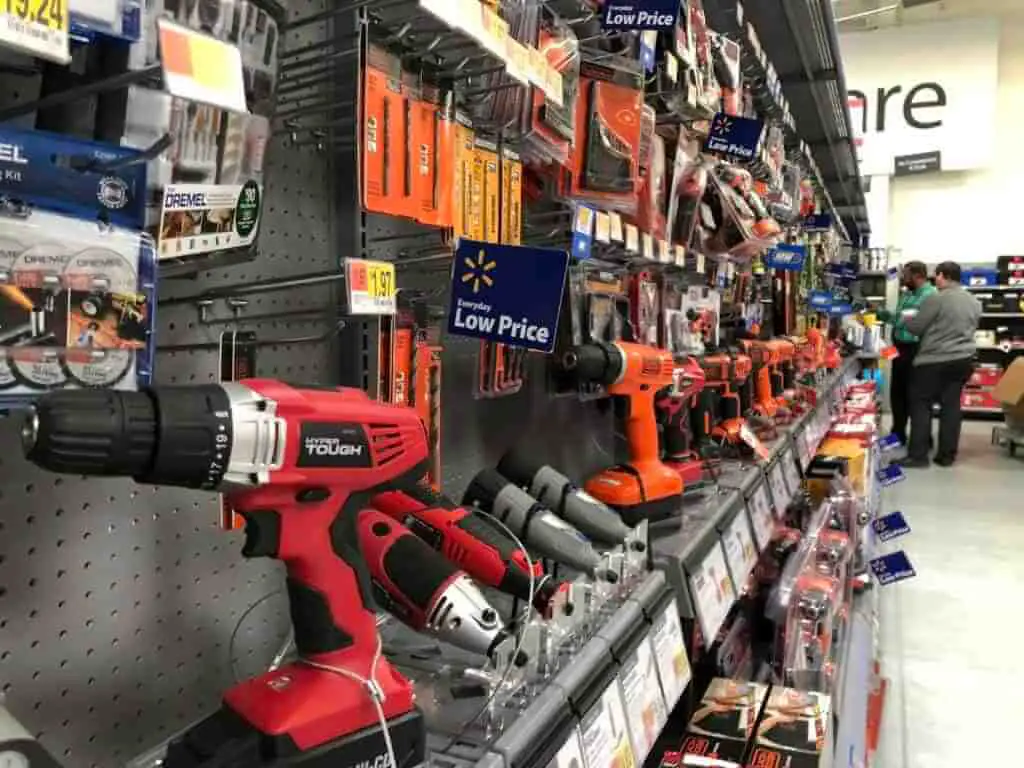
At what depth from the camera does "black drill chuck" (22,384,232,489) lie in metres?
0.53

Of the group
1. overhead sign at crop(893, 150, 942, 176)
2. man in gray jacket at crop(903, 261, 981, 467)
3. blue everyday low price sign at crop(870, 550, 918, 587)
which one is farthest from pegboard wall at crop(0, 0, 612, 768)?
overhead sign at crop(893, 150, 942, 176)

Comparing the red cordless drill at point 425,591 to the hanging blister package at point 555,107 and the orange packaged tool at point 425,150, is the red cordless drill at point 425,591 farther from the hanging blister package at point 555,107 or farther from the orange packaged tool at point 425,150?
the hanging blister package at point 555,107

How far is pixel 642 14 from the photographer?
1.42 metres

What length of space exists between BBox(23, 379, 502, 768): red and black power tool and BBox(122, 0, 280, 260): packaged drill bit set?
13 centimetres

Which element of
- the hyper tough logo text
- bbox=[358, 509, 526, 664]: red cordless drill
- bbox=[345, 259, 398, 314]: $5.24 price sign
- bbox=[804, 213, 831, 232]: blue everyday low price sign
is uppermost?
bbox=[804, 213, 831, 232]: blue everyday low price sign

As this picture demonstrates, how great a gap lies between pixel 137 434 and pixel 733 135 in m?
1.93

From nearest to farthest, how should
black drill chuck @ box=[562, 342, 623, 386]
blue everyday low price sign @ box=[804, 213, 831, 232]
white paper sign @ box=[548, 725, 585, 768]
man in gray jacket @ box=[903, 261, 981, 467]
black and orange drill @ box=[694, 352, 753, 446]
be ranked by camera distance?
white paper sign @ box=[548, 725, 585, 768] < black drill chuck @ box=[562, 342, 623, 386] < black and orange drill @ box=[694, 352, 753, 446] < blue everyday low price sign @ box=[804, 213, 831, 232] < man in gray jacket @ box=[903, 261, 981, 467]

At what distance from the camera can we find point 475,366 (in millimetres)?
1460

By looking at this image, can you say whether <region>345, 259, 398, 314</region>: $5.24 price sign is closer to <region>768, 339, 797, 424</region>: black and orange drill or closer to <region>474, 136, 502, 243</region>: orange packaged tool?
<region>474, 136, 502, 243</region>: orange packaged tool

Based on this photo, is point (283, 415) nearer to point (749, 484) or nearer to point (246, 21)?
point (246, 21)

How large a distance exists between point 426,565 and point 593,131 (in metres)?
0.90

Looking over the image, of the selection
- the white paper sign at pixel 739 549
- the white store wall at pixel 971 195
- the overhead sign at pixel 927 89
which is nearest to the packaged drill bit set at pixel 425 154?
the white paper sign at pixel 739 549

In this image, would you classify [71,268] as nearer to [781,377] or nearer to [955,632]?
[781,377]

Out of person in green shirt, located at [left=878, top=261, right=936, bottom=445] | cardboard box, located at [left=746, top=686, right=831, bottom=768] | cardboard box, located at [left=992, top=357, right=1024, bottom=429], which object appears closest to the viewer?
cardboard box, located at [left=746, top=686, right=831, bottom=768]
